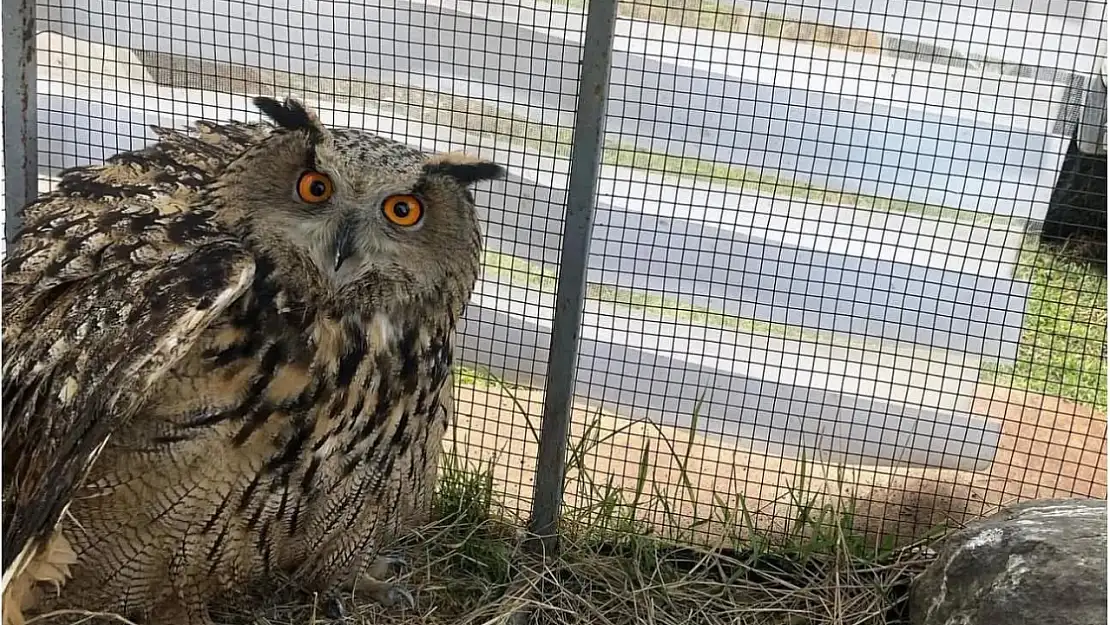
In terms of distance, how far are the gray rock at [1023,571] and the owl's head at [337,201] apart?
3.81 ft

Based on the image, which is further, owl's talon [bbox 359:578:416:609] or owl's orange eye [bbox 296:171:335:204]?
owl's talon [bbox 359:578:416:609]

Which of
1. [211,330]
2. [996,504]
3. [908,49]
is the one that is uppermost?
[908,49]

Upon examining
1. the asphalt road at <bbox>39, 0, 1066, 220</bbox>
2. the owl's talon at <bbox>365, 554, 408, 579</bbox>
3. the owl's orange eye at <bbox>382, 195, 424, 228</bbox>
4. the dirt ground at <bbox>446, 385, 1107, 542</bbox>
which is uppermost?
the asphalt road at <bbox>39, 0, 1066, 220</bbox>

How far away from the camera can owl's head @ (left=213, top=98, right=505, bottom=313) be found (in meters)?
1.29

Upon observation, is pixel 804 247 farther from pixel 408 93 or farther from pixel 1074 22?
pixel 408 93

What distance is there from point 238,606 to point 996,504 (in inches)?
65.6

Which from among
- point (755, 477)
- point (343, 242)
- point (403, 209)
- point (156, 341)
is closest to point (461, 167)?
point (403, 209)

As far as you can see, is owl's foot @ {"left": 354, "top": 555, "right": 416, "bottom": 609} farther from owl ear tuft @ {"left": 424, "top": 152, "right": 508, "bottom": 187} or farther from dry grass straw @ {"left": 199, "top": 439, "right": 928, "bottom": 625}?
owl ear tuft @ {"left": 424, "top": 152, "right": 508, "bottom": 187}

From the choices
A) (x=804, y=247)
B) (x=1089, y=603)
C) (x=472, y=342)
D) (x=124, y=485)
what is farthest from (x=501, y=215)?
(x=1089, y=603)

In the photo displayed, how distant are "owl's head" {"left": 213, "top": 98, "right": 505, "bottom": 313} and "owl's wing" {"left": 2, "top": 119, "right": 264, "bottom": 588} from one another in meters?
0.07

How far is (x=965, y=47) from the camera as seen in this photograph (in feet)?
6.16

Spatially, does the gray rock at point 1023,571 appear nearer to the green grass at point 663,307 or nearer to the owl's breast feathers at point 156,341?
the green grass at point 663,307

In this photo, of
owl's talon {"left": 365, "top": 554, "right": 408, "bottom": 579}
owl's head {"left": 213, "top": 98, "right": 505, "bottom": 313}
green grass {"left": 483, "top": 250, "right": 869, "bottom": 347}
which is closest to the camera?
owl's head {"left": 213, "top": 98, "right": 505, "bottom": 313}

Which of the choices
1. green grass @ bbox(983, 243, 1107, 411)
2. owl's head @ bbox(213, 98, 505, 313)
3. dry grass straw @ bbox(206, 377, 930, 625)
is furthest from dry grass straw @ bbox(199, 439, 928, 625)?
owl's head @ bbox(213, 98, 505, 313)
